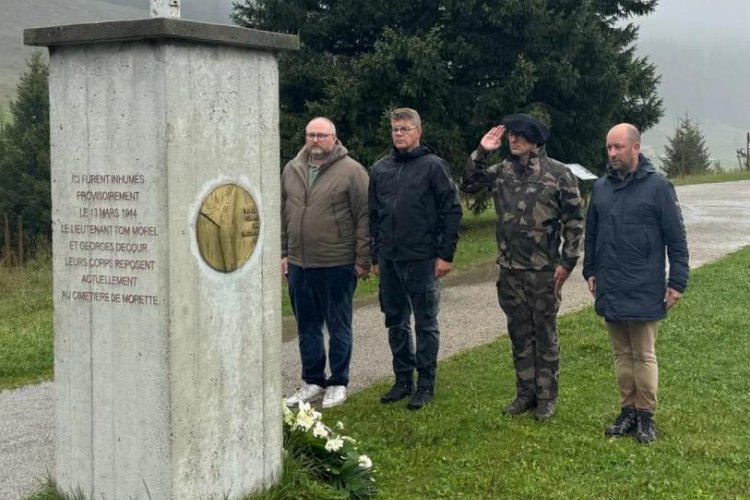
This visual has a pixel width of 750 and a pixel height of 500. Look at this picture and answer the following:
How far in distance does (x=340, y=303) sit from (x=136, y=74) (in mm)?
2892

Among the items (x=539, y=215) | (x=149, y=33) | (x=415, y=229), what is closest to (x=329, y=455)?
(x=415, y=229)

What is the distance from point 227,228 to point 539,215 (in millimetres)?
2350

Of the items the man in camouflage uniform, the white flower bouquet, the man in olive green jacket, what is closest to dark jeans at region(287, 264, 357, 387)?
the man in olive green jacket

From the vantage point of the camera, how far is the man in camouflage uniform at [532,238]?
558 centimetres

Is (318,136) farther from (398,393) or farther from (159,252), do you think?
(159,252)

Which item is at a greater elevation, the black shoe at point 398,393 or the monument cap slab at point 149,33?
the monument cap slab at point 149,33

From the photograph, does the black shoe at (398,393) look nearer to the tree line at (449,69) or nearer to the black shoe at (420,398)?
the black shoe at (420,398)

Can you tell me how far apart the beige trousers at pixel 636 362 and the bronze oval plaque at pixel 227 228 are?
2446 millimetres

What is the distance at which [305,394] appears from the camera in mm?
6352

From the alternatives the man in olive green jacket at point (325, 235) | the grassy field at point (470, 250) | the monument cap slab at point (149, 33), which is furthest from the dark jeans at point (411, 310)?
the grassy field at point (470, 250)

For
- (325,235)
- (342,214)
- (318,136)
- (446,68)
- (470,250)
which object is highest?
(446,68)

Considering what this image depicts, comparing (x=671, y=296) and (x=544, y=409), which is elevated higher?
(x=671, y=296)

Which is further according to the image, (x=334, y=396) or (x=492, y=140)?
(x=334, y=396)

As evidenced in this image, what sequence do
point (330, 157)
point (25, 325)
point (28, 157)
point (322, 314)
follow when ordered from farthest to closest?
1. point (28, 157)
2. point (25, 325)
3. point (322, 314)
4. point (330, 157)
